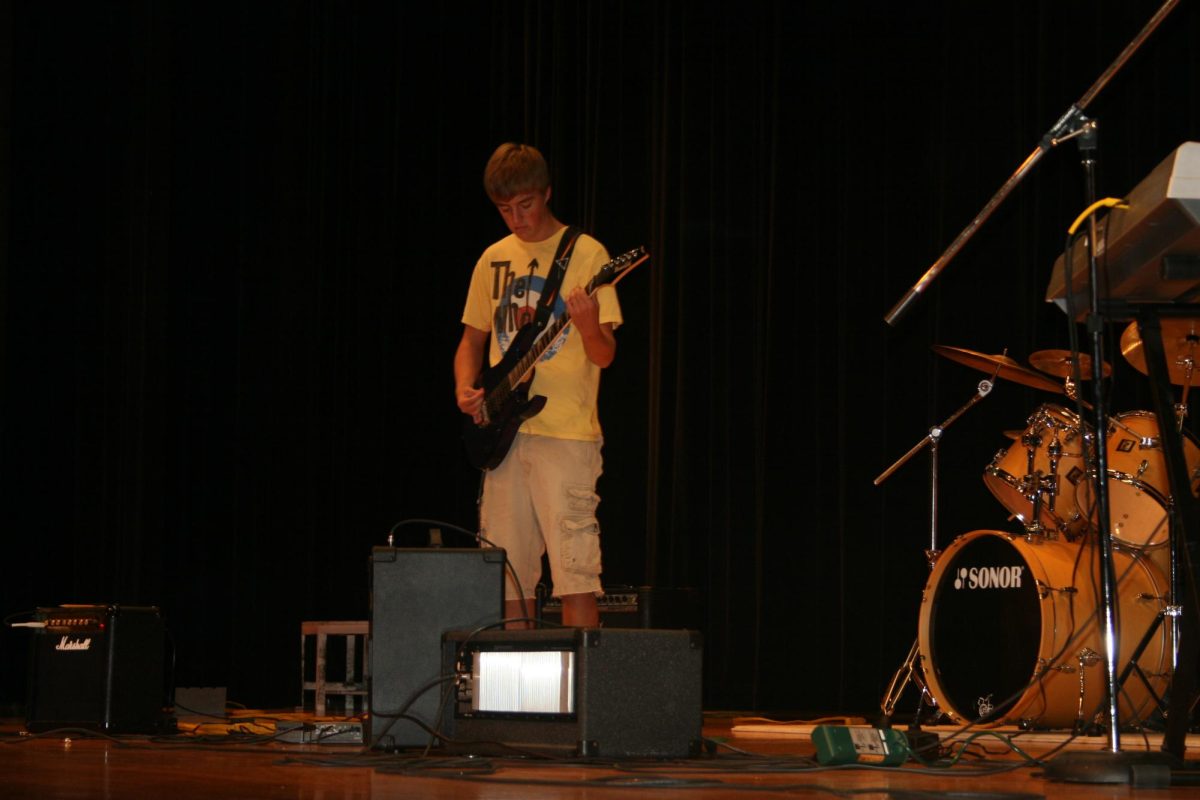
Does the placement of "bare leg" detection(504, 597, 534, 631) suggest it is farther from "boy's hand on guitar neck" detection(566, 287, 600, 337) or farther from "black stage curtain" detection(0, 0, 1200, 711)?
"black stage curtain" detection(0, 0, 1200, 711)

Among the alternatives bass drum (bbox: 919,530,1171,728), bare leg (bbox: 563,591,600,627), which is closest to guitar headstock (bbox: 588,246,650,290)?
bare leg (bbox: 563,591,600,627)

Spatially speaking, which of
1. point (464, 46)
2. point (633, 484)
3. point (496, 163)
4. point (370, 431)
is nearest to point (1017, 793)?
point (496, 163)

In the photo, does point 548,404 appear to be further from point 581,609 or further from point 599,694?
point 599,694

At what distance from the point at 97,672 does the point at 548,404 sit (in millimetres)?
1373

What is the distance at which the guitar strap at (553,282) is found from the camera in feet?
10.7

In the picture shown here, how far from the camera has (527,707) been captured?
239 cm

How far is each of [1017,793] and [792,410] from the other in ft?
9.68

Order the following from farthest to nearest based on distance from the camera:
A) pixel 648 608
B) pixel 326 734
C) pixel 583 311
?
1. pixel 648 608
2. pixel 583 311
3. pixel 326 734

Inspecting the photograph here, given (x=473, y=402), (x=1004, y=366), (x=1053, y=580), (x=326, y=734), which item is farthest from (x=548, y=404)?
(x=1053, y=580)

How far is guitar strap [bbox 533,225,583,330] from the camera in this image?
10.7ft

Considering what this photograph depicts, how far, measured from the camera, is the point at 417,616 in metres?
2.68

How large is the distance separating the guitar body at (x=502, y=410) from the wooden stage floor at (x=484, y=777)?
74cm

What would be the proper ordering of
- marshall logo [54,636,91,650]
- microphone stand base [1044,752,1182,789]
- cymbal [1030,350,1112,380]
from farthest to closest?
marshall logo [54,636,91,650] → cymbal [1030,350,1112,380] → microphone stand base [1044,752,1182,789]

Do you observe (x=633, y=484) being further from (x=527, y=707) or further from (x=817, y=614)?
(x=527, y=707)
